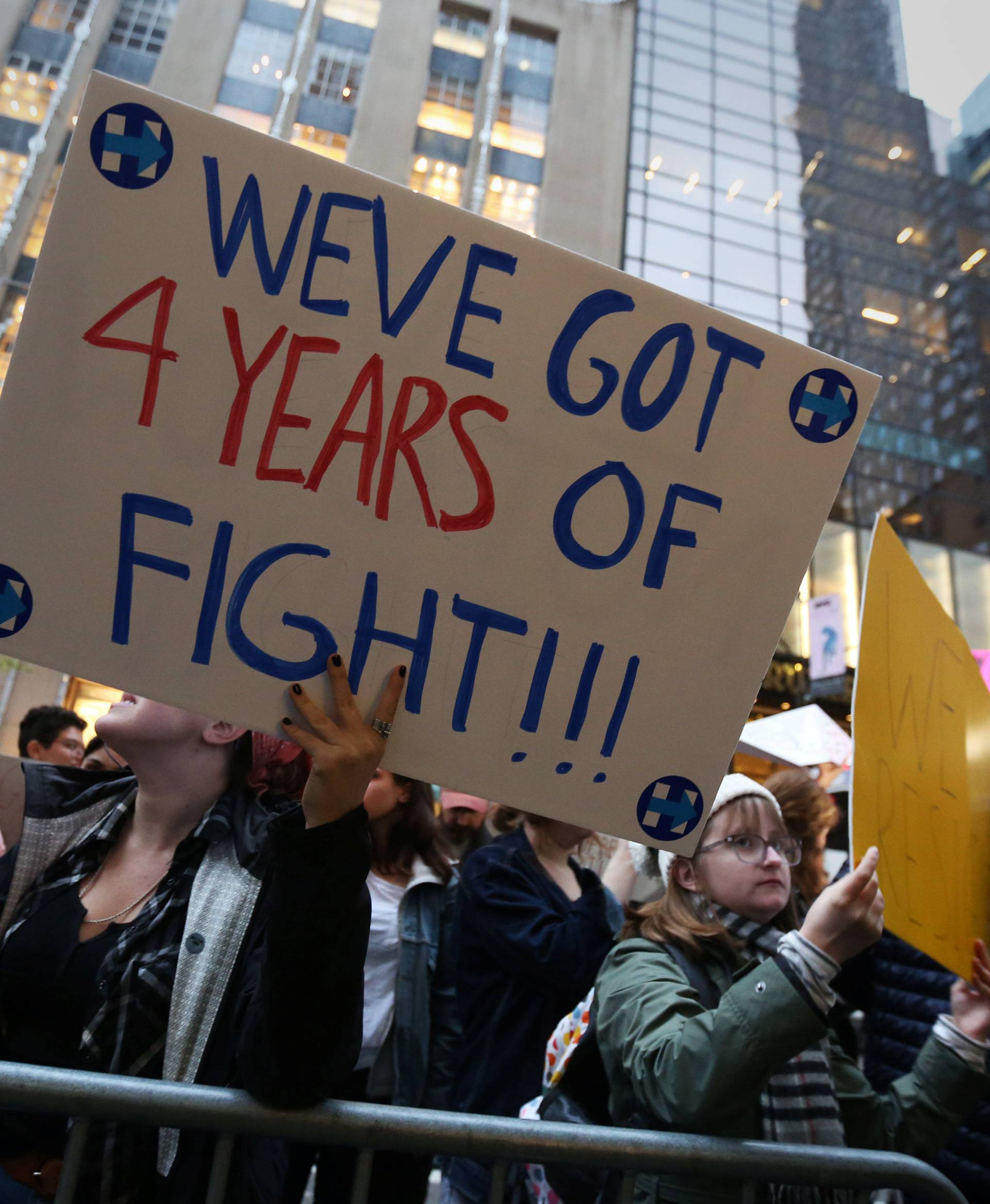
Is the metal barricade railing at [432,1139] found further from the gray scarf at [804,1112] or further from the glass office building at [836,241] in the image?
the glass office building at [836,241]

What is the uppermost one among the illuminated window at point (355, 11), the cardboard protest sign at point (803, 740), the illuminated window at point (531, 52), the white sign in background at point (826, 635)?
the illuminated window at point (531, 52)

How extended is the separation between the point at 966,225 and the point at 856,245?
176 inches

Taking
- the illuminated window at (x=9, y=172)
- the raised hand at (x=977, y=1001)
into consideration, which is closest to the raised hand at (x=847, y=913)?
the raised hand at (x=977, y=1001)

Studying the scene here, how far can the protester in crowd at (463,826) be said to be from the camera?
4449 mm

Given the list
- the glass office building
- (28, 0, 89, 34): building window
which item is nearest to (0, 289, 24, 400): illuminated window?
(28, 0, 89, 34): building window

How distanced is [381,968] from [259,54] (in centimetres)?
2427

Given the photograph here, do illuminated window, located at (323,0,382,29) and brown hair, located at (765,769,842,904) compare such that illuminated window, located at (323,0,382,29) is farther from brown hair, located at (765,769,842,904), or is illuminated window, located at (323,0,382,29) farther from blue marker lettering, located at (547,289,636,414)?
blue marker lettering, located at (547,289,636,414)

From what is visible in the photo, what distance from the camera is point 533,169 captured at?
22500mm

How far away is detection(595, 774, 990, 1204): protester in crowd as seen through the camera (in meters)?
1.40

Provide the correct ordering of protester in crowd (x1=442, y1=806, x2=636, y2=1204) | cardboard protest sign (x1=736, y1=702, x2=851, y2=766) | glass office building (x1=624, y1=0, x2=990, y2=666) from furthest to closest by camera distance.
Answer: glass office building (x1=624, y1=0, x2=990, y2=666) < cardboard protest sign (x1=736, y1=702, x2=851, y2=766) < protester in crowd (x1=442, y1=806, x2=636, y2=1204)

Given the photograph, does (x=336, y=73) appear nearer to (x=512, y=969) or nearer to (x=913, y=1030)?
(x=512, y=969)

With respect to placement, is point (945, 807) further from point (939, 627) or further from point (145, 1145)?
point (145, 1145)

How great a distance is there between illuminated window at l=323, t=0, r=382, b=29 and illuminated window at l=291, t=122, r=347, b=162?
368 cm

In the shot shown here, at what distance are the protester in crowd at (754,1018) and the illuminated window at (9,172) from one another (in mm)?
21874
